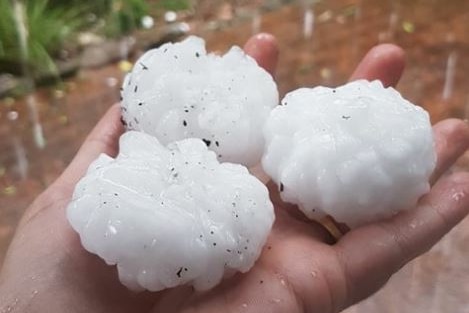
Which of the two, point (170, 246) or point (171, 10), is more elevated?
point (170, 246)

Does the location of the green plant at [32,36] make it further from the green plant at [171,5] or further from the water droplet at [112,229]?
the water droplet at [112,229]

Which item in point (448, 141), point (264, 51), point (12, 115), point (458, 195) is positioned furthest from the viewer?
point (12, 115)

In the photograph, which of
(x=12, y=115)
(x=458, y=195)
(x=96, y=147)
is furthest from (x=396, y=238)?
(x=12, y=115)

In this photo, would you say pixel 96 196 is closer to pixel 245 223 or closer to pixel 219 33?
pixel 245 223

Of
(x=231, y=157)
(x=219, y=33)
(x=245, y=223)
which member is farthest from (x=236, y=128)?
(x=219, y=33)

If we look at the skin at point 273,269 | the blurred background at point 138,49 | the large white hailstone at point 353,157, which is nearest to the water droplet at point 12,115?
the blurred background at point 138,49

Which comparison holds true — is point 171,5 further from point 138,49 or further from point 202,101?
point 202,101

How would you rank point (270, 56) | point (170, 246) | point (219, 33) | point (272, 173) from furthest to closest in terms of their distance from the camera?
point (219, 33)
point (270, 56)
point (272, 173)
point (170, 246)
